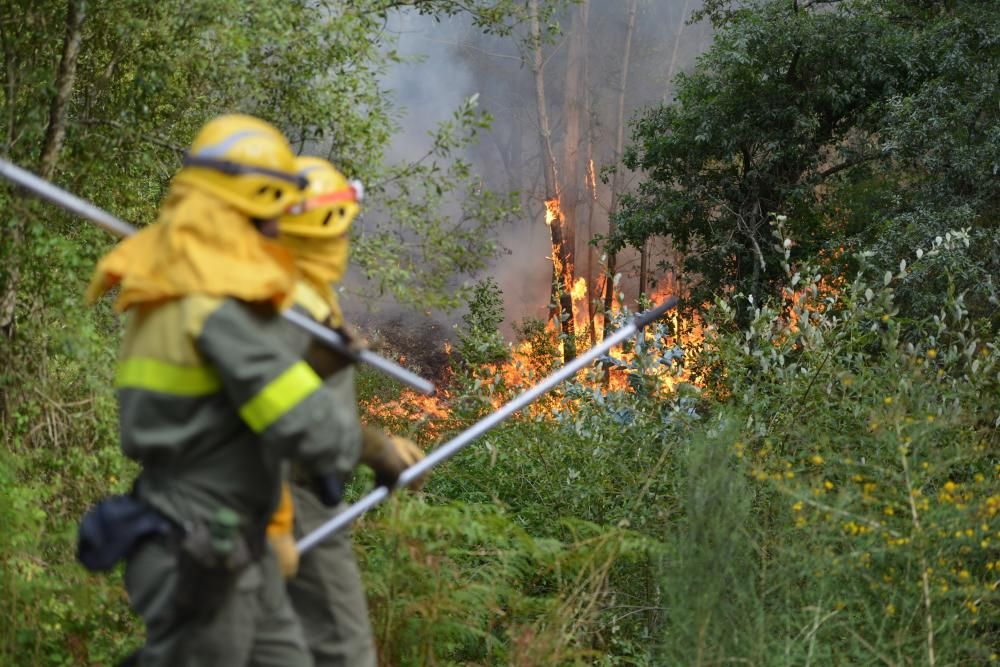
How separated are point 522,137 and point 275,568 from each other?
3625cm

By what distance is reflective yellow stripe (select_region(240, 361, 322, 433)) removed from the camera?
2.57m

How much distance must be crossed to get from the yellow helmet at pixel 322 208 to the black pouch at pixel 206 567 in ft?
2.56

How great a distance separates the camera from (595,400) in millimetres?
7574

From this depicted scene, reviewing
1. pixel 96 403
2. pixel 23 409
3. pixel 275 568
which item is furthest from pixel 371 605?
pixel 23 409

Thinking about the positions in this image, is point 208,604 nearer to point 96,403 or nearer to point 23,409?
point 96,403

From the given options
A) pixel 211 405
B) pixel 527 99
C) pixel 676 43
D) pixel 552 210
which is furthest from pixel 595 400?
pixel 527 99

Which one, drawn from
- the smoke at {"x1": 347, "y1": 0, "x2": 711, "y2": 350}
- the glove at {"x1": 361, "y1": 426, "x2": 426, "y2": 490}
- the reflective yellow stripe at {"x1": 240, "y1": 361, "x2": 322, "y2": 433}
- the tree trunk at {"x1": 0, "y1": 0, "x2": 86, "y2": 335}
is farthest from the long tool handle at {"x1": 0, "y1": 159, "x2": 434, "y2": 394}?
A: the smoke at {"x1": 347, "y1": 0, "x2": 711, "y2": 350}

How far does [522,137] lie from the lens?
1512 inches

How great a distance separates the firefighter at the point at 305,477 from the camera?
2.97 m

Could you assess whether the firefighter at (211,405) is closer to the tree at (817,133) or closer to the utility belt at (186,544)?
the utility belt at (186,544)

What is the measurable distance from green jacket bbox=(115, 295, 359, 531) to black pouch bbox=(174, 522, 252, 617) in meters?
0.13

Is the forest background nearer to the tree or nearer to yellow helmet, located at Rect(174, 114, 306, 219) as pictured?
the tree

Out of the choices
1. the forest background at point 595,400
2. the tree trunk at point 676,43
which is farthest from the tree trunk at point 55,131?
the tree trunk at point 676,43

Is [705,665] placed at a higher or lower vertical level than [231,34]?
lower
